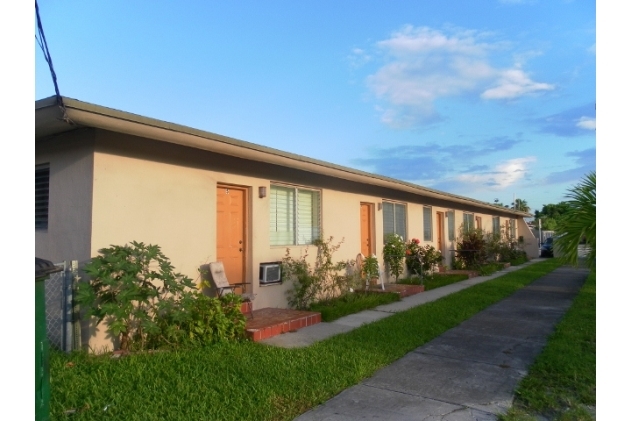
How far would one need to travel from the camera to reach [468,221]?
60.8 ft

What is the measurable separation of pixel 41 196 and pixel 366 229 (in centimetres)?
730

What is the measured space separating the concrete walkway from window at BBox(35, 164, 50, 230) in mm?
3578

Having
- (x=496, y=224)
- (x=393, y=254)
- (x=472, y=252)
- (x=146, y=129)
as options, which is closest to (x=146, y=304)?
(x=146, y=129)

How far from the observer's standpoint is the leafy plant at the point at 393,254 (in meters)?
11.5

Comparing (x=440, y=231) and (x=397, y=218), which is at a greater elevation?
(x=397, y=218)

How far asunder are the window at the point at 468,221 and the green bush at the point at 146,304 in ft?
46.7

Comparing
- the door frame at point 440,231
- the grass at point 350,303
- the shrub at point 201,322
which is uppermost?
the door frame at point 440,231

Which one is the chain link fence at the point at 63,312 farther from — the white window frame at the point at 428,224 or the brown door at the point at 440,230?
the brown door at the point at 440,230

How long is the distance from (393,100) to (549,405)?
36.0ft

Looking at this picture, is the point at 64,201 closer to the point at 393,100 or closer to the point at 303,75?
the point at 303,75

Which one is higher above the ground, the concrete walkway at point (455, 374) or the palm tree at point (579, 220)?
the palm tree at point (579, 220)

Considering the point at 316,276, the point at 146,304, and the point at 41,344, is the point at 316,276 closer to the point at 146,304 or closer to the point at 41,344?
the point at 146,304

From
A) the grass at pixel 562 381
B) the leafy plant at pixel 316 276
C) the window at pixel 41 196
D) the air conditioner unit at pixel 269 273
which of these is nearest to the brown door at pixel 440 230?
the leafy plant at pixel 316 276

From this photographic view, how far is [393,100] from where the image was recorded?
1340 centimetres
